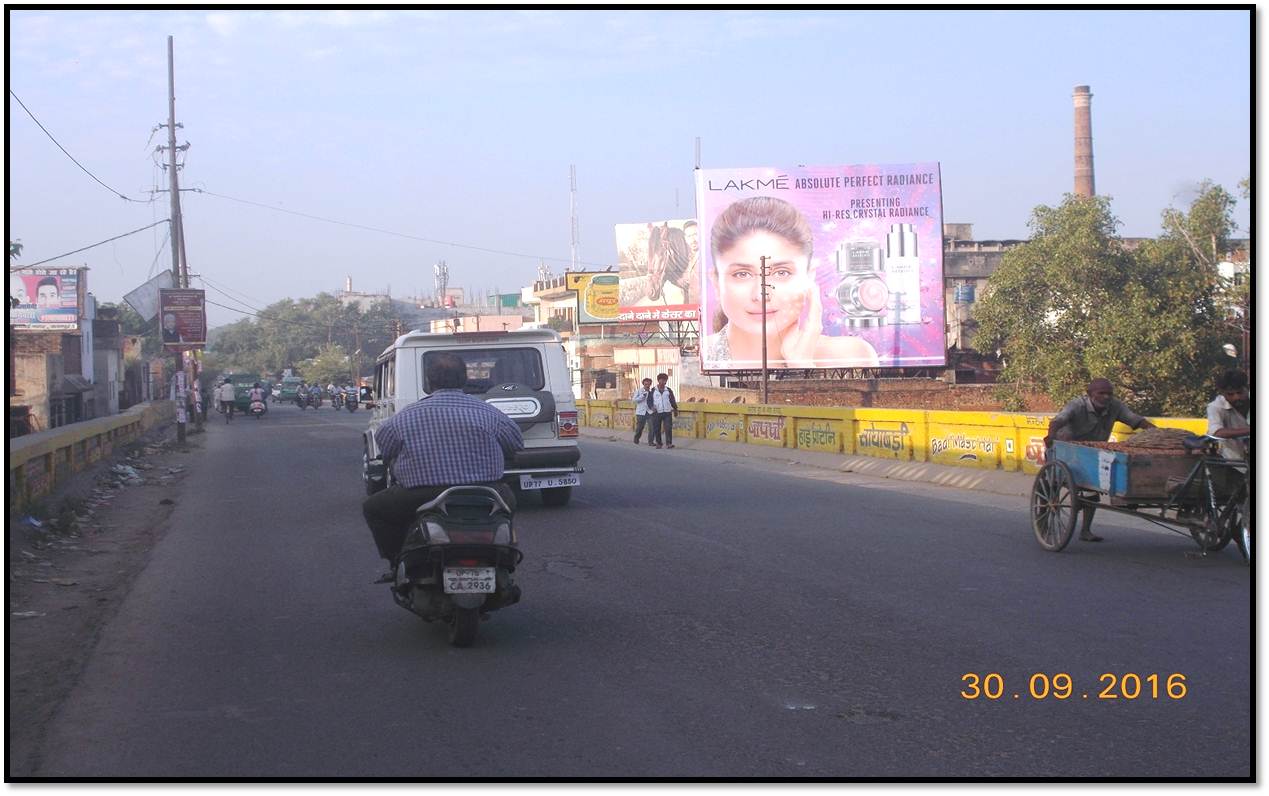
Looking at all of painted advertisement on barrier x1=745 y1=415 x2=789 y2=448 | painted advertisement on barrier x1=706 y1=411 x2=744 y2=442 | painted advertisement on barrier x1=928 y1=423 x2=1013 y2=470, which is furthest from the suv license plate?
painted advertisement on barrier x1=706 y1=411 x2=744 y2=442

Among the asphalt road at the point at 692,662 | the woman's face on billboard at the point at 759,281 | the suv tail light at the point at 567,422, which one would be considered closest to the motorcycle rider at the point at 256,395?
the woman's face on billboard at the point at 759,281

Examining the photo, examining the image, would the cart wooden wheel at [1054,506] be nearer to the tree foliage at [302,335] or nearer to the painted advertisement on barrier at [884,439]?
the painted advertisement on barrier at [884,439]

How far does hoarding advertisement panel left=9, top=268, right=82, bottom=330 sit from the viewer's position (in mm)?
57438

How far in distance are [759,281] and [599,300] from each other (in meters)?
29.2

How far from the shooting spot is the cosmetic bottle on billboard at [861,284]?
49188 millimetres

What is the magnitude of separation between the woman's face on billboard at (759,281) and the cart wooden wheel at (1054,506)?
128ft

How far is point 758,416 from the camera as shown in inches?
1024

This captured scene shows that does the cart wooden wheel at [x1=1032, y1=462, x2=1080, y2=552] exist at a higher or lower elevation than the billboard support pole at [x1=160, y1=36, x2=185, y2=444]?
lower

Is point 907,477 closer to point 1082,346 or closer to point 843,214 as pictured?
point 1082,346

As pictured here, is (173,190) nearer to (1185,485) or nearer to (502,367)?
(502,367)

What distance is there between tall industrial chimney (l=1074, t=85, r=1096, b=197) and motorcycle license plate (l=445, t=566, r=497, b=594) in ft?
198

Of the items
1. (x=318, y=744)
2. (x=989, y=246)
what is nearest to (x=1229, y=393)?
(x=318, y=744)

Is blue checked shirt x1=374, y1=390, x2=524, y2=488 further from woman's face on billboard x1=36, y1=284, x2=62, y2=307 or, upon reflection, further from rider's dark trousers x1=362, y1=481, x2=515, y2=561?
woman's face on billboard x1=36, y1=284, x2=62, y2=307
